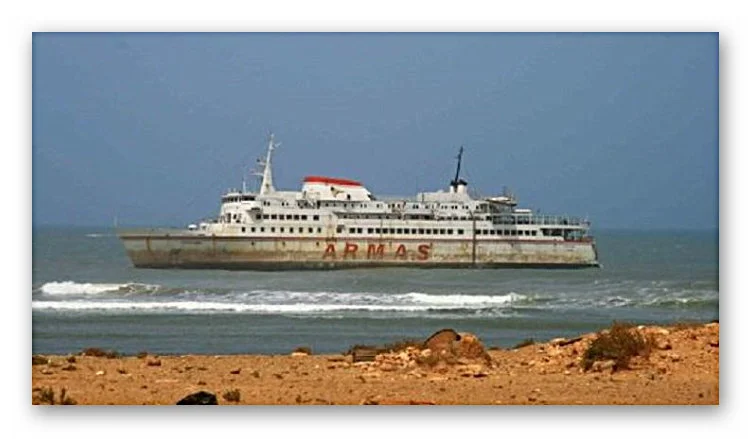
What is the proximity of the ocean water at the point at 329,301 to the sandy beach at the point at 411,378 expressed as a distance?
0.65m

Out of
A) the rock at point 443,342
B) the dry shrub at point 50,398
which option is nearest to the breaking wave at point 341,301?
the rock at point 443,342

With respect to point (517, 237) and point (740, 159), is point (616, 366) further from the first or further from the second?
point (517, 237)

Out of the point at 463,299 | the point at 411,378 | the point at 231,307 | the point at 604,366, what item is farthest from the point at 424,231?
the point at 411,378

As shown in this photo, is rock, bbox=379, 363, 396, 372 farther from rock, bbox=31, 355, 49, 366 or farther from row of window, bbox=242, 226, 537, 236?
row of window, bbox=242, 226, 537, 236

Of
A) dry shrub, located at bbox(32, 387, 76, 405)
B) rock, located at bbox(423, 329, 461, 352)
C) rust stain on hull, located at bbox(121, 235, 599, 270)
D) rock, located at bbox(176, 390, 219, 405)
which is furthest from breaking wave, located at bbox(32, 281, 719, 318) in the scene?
rock, located at bbox(176, 390, 219, 405)

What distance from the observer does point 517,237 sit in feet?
96.9

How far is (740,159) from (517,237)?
72.6ft

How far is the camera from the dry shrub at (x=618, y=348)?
851 centimetres

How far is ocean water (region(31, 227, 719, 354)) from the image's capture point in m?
12.2

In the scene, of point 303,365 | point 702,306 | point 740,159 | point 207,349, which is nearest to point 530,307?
point 702,306

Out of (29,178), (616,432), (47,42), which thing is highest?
(47,42)

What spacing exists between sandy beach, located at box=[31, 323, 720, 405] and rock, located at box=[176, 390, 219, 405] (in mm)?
148

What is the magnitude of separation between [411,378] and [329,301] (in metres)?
10.5

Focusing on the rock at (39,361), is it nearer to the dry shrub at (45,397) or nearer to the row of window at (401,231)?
the dry shrub at (45,397)
